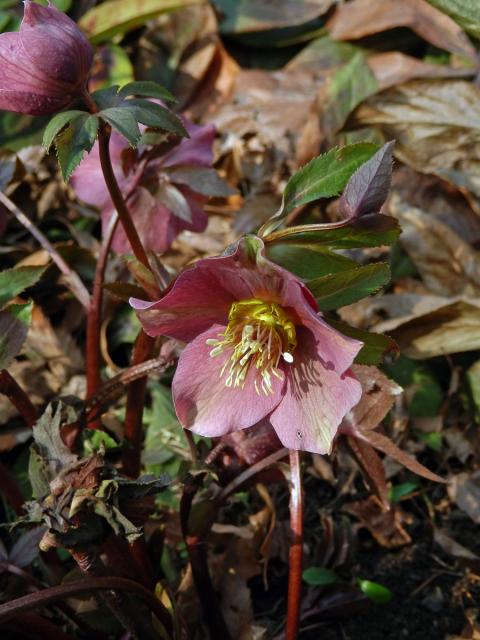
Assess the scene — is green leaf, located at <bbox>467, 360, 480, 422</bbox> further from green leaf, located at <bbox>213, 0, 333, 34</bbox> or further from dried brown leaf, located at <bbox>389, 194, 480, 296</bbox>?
green leaf, located at <bbox>213, 0, 333, 34</bbox>

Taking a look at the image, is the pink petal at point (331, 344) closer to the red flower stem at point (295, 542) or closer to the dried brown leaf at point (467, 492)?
the red flower stem at point (295, 542)

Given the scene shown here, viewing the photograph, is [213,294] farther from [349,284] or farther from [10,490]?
[10,490]

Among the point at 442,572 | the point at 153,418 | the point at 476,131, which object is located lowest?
the point at 442,572

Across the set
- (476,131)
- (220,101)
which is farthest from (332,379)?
(220,101)

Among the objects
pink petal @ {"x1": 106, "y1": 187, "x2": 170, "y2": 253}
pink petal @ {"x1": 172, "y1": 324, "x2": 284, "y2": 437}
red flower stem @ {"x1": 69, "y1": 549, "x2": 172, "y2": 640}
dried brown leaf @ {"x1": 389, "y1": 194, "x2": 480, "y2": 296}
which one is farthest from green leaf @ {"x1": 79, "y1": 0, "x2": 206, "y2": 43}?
red flower stem @ {"x1": 69, "y1": 549, "x2": 172, "y2": 640}

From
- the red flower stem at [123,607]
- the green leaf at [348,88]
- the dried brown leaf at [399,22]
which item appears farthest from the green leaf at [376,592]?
the dried brown leaf at [399,22]

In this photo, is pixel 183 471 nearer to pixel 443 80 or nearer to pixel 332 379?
pixel 332 379
